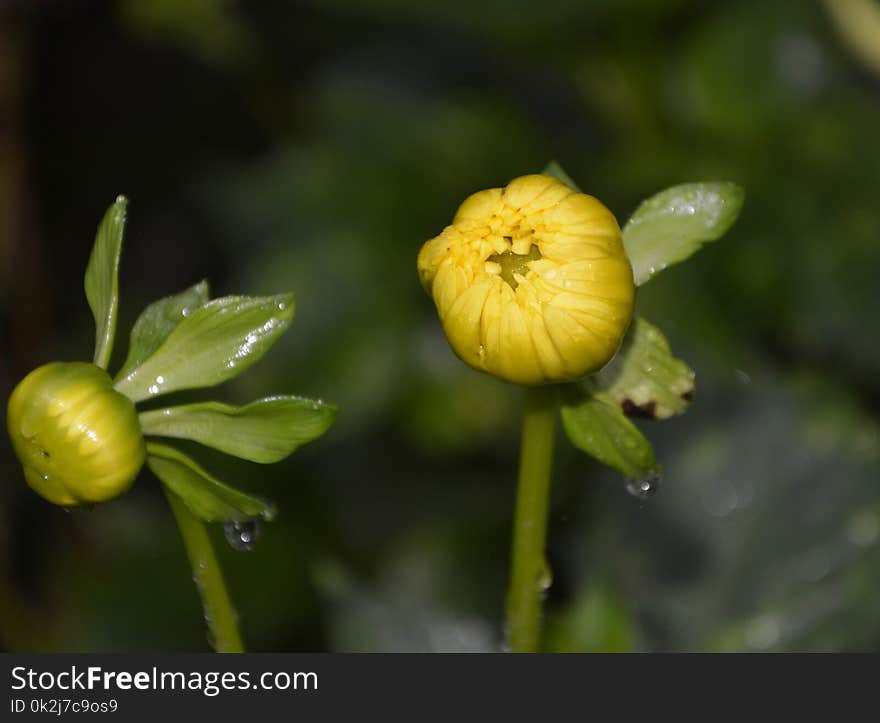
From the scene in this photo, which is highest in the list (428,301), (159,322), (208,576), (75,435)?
(428,301)

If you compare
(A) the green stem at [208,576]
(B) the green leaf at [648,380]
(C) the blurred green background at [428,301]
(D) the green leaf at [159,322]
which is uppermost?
(C) the blurred green background at [428,301]

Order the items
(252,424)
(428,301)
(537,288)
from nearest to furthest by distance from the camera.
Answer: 1. (537,288)
2. (252,424)
3. (428,301)

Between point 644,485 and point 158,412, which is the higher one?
point 158,412

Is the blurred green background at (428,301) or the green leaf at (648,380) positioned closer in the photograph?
the green leaf at (648,380)

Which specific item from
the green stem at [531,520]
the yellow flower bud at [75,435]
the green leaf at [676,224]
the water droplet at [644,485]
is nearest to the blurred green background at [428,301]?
the green stem at [531,520]

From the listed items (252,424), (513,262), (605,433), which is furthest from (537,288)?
(252,424)

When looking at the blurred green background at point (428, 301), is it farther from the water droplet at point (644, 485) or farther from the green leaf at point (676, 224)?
the green leaf at point (676, 224)

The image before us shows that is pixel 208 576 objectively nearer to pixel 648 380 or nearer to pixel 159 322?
pixel 159 322

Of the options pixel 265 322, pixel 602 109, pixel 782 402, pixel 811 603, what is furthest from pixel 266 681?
pixel 602 109
